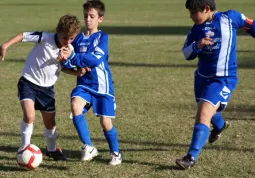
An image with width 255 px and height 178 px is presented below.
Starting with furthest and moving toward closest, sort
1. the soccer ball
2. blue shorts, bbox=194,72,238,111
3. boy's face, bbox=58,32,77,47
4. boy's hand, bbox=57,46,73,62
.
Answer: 1. blue shorts, bbox=194,72,238,111
2. boy's face, bbox=58,32,77,47
3. boy's hand, bbox=57,46,73,62
4. the soccer ball

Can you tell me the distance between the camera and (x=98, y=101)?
275 inches

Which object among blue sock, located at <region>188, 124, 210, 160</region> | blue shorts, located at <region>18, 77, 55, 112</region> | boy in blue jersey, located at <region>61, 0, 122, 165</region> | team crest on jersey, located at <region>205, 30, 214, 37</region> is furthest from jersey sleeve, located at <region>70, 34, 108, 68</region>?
blue sock, located at <region>188, 124, 210, 160</region>

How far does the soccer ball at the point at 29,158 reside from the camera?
256 inches

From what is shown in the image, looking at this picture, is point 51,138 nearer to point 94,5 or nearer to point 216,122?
point 94,5

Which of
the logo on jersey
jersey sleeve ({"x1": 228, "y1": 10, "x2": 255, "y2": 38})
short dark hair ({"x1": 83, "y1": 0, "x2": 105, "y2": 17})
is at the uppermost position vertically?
short dark hair ({"x1": 83, "y1": 0, "x2": 105, "y2": 17})

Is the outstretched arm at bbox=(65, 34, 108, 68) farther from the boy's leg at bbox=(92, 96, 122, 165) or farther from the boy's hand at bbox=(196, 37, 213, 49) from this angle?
the boy's hand at bbox=(196, 37, 213, 49)

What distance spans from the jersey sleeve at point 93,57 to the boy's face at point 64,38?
0.19m

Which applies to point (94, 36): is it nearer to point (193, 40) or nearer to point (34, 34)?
point (34, 34)

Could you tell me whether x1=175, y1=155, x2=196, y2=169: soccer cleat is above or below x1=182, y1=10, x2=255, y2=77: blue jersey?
below

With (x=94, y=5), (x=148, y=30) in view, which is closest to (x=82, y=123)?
(x=94, y=5)

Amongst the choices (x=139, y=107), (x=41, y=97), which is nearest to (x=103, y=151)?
(x=41, y=97)

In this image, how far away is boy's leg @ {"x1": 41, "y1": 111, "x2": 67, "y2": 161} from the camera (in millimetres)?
7094

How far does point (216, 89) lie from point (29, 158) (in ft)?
6.70

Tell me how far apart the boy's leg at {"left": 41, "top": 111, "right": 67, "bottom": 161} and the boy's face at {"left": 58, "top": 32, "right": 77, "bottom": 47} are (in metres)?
0.77
